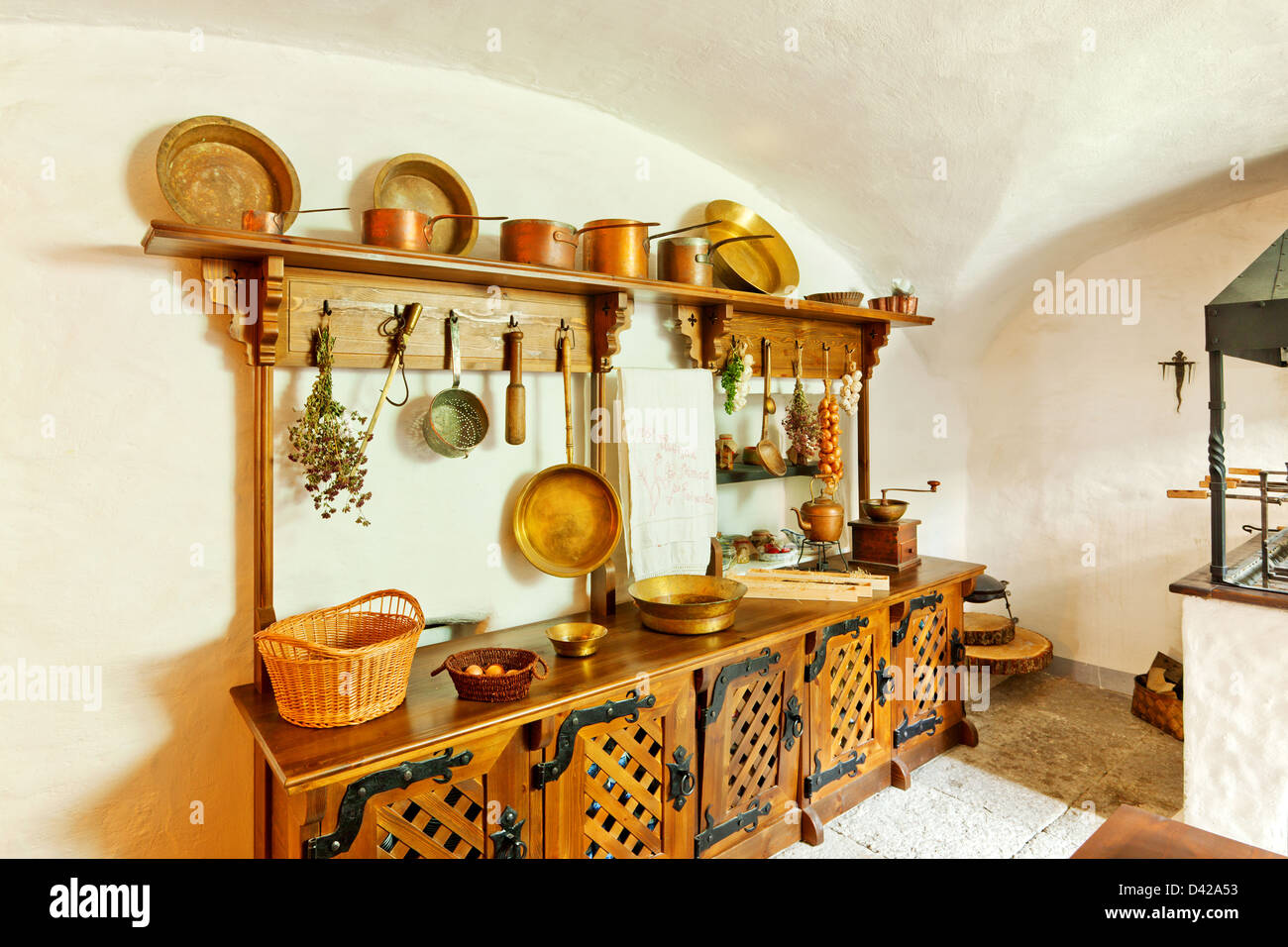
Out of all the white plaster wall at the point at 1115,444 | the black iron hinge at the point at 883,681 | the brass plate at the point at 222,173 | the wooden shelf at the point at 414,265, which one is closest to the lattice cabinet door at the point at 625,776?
the black iron hinge at the point at 883,681

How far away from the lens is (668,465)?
108 inches

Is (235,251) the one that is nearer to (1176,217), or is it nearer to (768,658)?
(768,658)

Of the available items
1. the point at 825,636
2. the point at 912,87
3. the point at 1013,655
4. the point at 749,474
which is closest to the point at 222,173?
the point at 749,474

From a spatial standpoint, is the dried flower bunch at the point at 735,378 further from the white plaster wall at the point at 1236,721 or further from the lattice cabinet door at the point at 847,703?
the white plaster wall at the point at 1236,721

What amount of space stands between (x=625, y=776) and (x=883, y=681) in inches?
48.2

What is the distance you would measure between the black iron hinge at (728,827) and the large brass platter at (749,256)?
1.86 m

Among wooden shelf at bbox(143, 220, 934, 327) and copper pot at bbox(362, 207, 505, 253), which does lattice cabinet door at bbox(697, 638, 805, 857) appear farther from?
copper pot at bbox(362, 207, 505, 253)

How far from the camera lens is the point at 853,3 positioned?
2123 millimetres

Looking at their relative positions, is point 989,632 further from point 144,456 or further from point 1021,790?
point 144,456

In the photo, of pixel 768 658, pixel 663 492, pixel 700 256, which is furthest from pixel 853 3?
pixel 768 658

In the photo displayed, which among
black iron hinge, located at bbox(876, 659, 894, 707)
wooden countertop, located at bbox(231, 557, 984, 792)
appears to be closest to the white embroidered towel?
wooden countertop, located at bbox(231, 557, 984, 792)

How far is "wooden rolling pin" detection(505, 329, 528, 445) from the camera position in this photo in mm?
2324

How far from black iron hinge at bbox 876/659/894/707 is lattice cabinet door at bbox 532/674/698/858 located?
948mm

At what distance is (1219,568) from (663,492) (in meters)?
1.82
